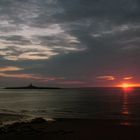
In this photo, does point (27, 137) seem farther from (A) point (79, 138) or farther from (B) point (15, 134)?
(A) point (79, 138)

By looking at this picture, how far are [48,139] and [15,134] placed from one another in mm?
3791

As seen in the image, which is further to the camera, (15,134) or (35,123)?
(35,123)

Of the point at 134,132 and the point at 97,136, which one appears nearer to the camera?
the point at 97,136

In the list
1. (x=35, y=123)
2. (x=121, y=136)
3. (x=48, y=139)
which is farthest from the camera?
(x=35, y=123)

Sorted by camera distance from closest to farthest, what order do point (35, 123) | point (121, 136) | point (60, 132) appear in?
point (121, 136) < point (60, 132) < point (35, 123)

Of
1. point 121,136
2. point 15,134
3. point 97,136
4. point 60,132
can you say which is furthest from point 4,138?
point 121,136

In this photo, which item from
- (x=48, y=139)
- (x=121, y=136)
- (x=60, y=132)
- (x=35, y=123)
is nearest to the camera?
(x=48, y=139)

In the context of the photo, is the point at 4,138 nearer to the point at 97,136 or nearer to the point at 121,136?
the point at 97,136

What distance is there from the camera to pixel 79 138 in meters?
23.5

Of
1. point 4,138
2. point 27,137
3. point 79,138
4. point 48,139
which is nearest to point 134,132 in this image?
point 79,138

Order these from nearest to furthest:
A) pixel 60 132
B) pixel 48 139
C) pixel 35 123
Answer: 1. pixel 48 139
2. pixel 60 132
3. pixel 35 123

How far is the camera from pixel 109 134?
2558 cm

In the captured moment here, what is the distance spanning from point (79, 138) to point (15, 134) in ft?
20.2

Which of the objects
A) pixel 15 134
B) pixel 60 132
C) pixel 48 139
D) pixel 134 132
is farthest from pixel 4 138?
pixel 134 132
